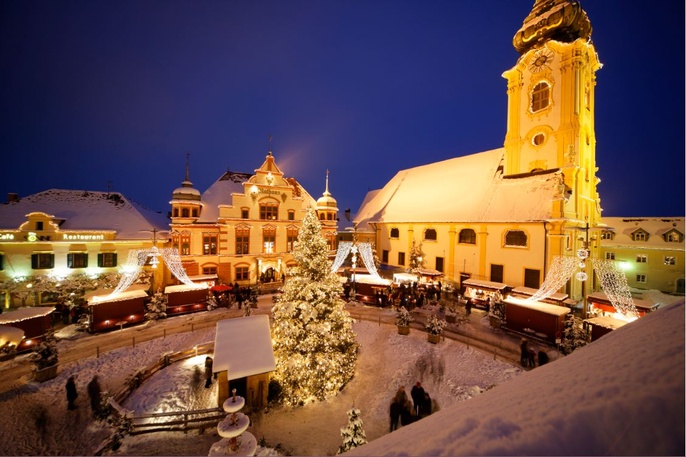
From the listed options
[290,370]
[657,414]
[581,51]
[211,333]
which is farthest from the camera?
[581,51]

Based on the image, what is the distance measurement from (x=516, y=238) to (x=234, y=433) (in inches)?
1014

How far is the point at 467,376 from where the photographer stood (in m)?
12.5

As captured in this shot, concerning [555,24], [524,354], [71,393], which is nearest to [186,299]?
[71,393]

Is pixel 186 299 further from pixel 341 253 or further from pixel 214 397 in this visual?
pixel 341 253

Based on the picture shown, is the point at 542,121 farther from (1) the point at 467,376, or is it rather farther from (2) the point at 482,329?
(1) the point at 467,376

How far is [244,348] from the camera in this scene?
11.4 m

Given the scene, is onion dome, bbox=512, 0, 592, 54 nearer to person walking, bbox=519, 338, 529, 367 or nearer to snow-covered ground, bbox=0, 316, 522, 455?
person walking, bbox=519, 338, 529, 367

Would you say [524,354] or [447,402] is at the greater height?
[524,354]

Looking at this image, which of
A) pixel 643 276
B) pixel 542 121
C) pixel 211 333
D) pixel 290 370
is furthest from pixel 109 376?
pixel 643 276

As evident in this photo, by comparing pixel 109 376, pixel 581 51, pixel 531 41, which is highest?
pixel 531 41

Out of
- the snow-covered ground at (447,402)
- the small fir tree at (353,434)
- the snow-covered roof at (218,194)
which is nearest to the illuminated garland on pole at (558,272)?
the snow-covered ground at (447,402)

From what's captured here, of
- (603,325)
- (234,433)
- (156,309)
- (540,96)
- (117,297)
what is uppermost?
(540,96)

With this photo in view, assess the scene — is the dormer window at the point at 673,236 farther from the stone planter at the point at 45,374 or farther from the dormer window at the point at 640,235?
the stone planter at the point at 45,374

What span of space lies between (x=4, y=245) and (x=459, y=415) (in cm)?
3335
